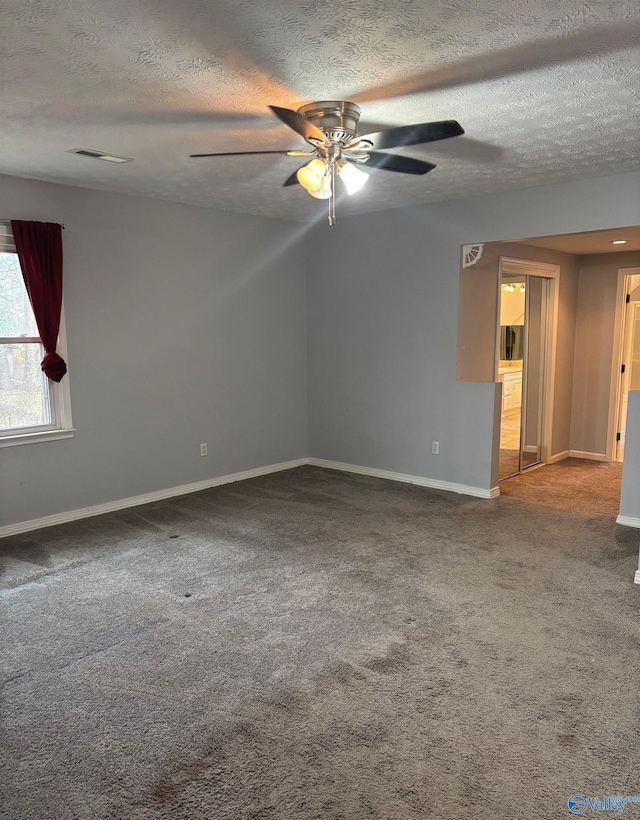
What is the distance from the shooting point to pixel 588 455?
695cm

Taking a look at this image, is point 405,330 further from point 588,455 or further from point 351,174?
point 588,455

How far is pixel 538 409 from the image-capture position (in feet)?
21.7

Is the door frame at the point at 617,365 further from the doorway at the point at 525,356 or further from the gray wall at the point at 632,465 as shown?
the gray wall at the point at 632,465

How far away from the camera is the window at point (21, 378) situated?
429 cm

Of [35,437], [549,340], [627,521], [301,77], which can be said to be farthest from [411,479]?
[301,77]

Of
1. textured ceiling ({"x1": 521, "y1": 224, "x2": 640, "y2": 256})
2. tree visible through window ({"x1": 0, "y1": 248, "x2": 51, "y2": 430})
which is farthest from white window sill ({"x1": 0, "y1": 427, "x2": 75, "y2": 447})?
textured ceiling ({"x1": 521, "y1": 224, "x2": 640, "y2": 256})

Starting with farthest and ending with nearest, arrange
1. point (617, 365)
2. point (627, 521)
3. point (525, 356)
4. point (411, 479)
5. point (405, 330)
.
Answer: point (617, 365) → point (525, 356) → point (411, 479) → point (405, 330) → point (627, 521)

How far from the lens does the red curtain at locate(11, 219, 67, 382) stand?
14.0ft

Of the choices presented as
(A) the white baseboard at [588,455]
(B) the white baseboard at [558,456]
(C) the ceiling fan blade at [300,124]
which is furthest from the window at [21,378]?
(A) the white baseboard at [588,455]

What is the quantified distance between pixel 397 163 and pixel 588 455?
4.94 m

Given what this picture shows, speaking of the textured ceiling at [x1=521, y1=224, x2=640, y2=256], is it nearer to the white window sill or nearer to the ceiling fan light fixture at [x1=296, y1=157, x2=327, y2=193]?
the ceiling fan light fixture at [x1=296, y1=157, x2=327, y2=193]

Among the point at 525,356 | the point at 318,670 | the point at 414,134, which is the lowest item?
the point at 318,670

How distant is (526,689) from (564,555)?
1.62 m

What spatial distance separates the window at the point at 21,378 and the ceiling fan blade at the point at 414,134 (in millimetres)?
2739
